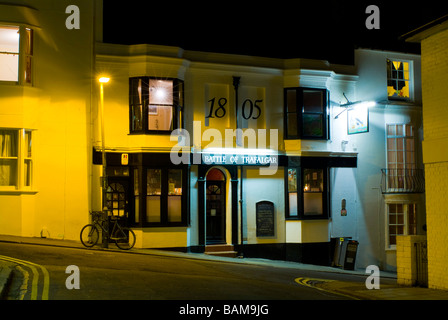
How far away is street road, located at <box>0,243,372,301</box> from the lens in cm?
1009

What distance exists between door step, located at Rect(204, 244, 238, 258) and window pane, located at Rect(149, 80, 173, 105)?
570 cm

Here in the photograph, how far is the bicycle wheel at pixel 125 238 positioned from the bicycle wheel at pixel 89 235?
2.45 feet

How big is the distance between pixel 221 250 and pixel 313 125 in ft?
20.7

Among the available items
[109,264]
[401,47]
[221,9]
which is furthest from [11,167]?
[401,47]

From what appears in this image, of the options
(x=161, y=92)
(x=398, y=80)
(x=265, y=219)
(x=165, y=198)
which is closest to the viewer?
(x=165, y=198)

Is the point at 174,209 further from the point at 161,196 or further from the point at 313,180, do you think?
the point at 313,180

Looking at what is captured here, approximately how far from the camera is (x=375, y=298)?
1105 centimetres

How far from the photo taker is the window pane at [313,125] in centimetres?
2080

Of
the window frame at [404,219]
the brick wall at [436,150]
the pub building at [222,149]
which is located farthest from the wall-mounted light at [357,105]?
the brick wall at [436,150]

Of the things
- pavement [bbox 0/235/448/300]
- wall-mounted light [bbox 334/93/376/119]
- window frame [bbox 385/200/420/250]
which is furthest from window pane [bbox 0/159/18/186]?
window frame [bbox 385/200/420/250]

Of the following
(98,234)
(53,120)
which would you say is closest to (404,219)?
(98,234)

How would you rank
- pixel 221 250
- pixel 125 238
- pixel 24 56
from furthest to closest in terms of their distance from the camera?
pixel 221 250 → pixel 24 56 → pixel 125 238

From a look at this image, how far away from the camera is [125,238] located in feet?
59.4

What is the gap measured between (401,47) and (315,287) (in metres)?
13.9
